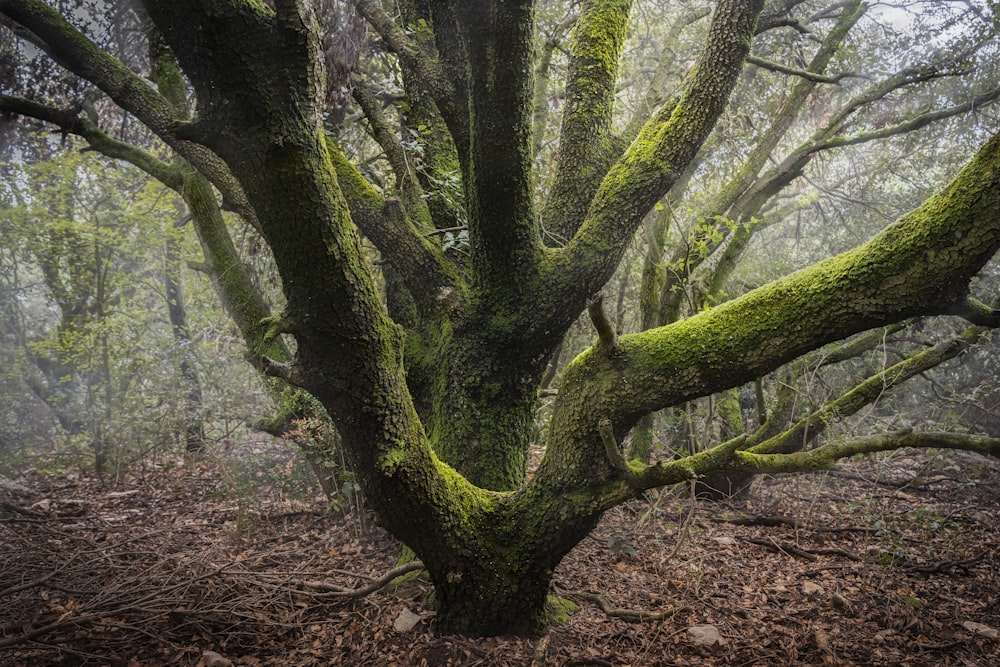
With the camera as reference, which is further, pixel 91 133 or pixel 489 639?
pixel 91 133

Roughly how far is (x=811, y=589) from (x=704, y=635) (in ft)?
4.46

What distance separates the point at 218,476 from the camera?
22.8ft

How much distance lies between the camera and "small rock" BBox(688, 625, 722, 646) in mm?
3322

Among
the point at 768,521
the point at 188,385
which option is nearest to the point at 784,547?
the point at 768,521

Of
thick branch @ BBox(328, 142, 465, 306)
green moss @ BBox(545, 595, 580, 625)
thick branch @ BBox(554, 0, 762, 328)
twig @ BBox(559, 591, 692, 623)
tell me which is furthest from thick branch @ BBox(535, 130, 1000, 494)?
twig @ BBox(559, 591, 692, 623)

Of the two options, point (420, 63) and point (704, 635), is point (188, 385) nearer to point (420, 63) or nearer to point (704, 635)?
point (420, 63)

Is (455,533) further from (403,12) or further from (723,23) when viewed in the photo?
(403,12)

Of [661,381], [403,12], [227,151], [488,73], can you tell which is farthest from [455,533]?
[403,12]

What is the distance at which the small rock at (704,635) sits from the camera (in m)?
3.32

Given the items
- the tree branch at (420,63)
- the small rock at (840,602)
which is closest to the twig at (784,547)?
the small rock at (840,602)

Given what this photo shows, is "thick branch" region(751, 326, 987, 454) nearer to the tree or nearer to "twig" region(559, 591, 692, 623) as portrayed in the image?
the tree

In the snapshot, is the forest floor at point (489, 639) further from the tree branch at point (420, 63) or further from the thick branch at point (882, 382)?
the tree branch at point (420, 63)

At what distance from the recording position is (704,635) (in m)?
3.37

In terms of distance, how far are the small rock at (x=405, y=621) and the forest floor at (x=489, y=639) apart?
0.04 feet
